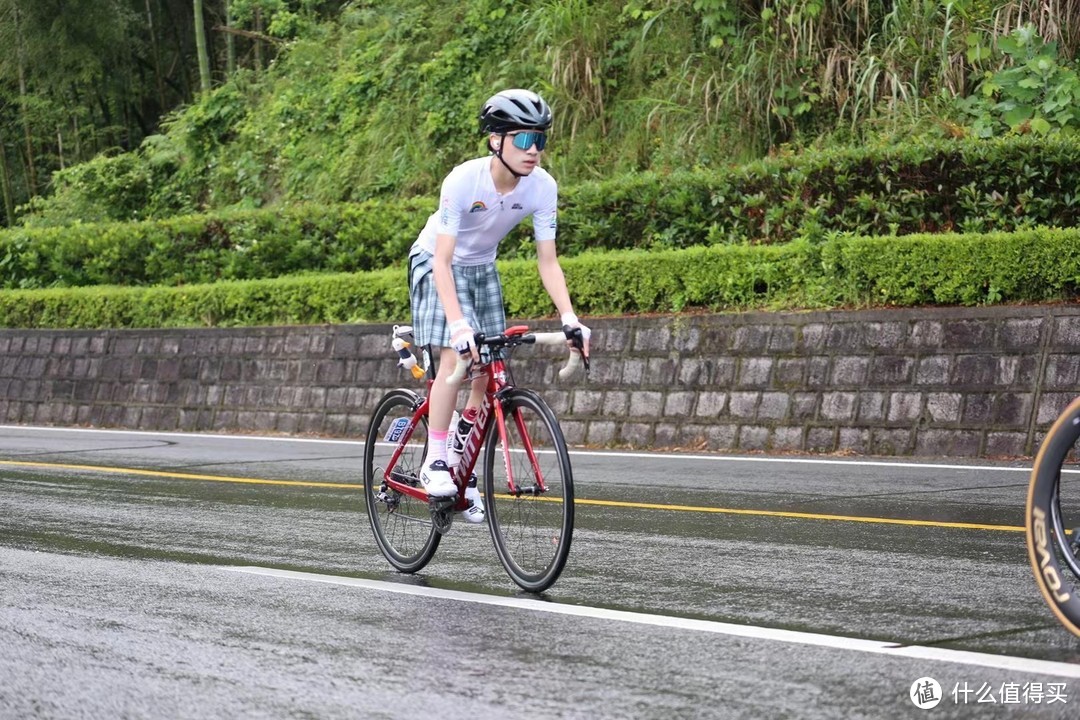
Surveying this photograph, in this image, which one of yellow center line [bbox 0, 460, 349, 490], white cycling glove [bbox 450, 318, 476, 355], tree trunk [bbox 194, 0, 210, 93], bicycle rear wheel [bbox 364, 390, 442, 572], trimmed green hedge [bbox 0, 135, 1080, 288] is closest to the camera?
white cycling glove [bbox 450, 318, 476, 355]

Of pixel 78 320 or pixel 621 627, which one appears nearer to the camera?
pixel 621 627

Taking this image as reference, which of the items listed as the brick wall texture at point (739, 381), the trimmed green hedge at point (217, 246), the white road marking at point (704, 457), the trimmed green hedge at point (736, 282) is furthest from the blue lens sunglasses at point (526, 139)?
the trimmed green hedge at point (217, 246)

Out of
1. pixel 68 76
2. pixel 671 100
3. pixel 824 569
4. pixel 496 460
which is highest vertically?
pixel 68 76

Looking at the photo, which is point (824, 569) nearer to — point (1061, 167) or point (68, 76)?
point (1061, 167)

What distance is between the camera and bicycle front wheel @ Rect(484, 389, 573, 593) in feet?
20.1

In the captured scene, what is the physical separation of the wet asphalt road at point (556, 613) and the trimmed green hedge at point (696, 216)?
461cm

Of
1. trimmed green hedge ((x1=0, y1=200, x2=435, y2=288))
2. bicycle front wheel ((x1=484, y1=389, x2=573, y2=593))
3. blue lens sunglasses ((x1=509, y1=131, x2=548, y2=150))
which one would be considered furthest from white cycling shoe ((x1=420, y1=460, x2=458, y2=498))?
trimmed green hedge ((x1=0, y1=200, x2=435, y2=288))

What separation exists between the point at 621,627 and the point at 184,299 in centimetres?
1560

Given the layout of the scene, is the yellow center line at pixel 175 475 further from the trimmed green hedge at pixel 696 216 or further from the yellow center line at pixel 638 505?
the trimmed green hedge at pixel 696 216

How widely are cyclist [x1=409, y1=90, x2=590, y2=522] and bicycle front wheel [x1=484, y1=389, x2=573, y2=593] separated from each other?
220mm

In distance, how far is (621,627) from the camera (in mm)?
5574

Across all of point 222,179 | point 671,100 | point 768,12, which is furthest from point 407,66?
point 768,12

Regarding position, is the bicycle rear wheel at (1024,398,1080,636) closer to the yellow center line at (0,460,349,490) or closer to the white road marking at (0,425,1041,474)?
the white road marking at (0,425,1041,474)

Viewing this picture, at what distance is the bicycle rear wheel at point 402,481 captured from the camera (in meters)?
7.09
